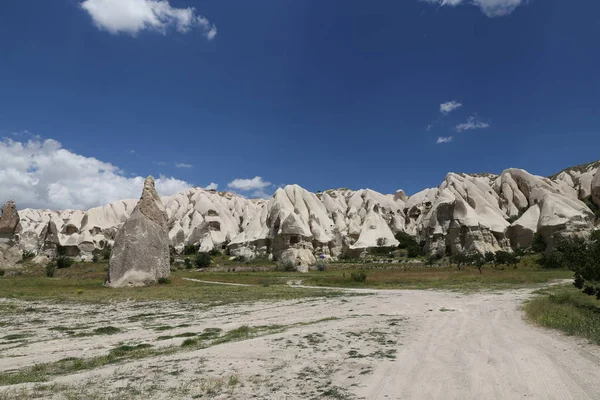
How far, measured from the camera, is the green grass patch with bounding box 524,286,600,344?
11.8 meters

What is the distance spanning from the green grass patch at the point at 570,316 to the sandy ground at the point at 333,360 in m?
0.71

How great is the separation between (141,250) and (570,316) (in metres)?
30.3

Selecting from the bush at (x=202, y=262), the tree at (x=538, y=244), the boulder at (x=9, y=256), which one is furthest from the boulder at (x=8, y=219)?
the tree at (x=538, y=244)

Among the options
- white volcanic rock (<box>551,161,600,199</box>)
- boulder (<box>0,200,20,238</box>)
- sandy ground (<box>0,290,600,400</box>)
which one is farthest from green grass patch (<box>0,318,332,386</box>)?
white volcanic rock (<box>551,161,600,199</box>)

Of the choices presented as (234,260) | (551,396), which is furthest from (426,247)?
(551,396)

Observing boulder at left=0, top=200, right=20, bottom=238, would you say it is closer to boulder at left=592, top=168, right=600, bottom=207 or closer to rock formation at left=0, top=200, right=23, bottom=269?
rock formation at left=0, top=200, right=23, bottom=269

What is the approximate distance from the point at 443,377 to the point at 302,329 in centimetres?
642

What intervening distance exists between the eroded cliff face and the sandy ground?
44.3 metres

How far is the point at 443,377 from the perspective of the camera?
25.4 feet

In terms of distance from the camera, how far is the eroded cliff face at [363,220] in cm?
7381

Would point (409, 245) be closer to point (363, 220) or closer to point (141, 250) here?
point (363, 220)

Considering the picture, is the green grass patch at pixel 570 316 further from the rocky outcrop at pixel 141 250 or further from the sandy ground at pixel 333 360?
the rocky outcrop at pixel 141 250

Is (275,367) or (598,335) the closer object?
(275,367)

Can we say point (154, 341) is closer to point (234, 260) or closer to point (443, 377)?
point (443, 377)
